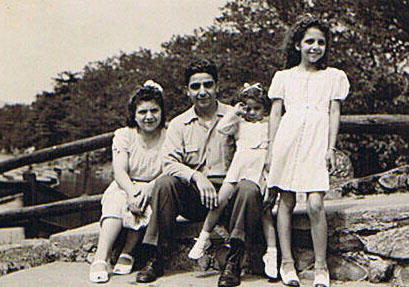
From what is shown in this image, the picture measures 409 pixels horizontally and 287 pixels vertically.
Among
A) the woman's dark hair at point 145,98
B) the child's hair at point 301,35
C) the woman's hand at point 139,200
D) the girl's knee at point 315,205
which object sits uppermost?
the child's hair at point 301,35

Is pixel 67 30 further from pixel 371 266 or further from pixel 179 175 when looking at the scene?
pixel 371 266

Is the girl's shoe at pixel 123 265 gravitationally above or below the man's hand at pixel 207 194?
below

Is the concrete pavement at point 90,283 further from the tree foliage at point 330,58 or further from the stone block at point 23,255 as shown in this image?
the tree foliage at point 330,58

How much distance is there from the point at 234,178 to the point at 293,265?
599 mm

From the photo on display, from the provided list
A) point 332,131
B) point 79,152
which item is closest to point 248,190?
point 332,131

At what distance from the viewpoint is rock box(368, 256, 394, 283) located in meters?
2.87

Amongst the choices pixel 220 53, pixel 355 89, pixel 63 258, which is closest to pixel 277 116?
pixel 63 258

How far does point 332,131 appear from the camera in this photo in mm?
2947

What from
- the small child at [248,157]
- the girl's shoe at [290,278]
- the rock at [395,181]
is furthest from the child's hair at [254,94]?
the rock at [395,181]

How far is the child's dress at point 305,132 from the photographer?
288 cm

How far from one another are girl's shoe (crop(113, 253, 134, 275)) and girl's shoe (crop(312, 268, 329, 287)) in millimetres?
1155

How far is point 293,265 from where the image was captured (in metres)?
2.89

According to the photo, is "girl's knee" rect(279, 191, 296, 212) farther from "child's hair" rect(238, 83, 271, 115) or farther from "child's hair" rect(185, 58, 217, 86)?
"child's hair" rect(185, 58, 217, 86)

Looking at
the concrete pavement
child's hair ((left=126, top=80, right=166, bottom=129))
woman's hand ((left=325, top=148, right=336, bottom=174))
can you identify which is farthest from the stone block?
woman's hand ((left=325, top=148, right=336, bottom=174))
